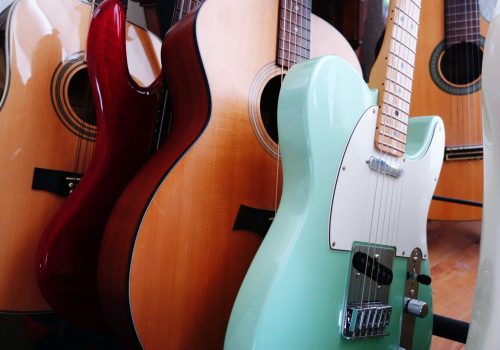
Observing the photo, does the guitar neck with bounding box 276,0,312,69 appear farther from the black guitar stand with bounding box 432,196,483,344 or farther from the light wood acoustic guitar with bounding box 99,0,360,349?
the black guitar stand with bounding box 432,196,483,344

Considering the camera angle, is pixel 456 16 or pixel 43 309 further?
pixel 456 16

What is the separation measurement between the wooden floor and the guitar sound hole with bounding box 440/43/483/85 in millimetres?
369

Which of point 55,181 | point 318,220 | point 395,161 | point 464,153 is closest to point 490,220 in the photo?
point 318,220

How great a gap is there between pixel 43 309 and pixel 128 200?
0.93ft

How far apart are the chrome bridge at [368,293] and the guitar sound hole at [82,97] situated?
1.77 feet

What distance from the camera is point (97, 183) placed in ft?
2.19

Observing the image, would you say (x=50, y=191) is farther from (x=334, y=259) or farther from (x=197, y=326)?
(x=334, y=259)

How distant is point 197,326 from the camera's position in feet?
1.93

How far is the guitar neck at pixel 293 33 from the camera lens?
0.73 metres

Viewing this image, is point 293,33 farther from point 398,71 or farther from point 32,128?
point 32,128

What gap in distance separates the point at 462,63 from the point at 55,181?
999 mm

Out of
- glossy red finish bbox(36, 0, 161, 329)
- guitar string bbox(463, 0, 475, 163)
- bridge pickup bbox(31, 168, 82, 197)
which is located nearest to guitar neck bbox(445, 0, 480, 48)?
guitar string bbox(463, 0, 475, 163)

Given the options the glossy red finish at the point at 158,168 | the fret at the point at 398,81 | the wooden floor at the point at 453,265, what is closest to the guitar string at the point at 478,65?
the wooden floor at the point at 453,265

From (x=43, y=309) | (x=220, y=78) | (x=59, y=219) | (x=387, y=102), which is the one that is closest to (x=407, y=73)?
(x=387, y=102)
